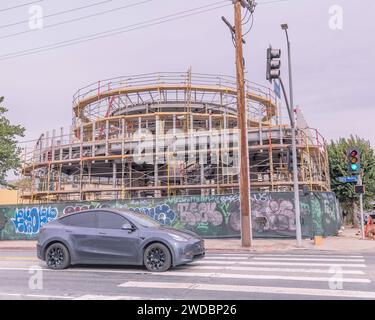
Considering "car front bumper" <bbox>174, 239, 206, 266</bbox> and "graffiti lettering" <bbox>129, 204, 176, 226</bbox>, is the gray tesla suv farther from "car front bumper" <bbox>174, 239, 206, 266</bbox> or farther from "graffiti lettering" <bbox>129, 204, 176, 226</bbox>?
"graffiti lettering" <bbox>129, 204, 176, 226</bbox>

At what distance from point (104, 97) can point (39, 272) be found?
23783 mm

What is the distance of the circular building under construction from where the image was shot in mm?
23969

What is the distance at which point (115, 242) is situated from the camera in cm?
1029

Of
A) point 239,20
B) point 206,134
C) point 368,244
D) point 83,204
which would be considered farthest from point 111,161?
point 368,244

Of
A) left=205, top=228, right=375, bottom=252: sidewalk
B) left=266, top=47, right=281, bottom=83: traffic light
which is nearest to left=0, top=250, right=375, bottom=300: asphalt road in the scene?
left=205, top=228, right=375, bottom=252: sidewalk

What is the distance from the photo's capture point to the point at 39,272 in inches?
413

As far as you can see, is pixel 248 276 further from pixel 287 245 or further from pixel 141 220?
pixel 287 245

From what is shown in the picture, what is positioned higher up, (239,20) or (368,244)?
(239,20)

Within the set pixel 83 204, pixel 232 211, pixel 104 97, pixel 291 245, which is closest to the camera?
pixel 291 245

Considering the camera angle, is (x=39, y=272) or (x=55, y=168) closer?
(x=39, y=272)

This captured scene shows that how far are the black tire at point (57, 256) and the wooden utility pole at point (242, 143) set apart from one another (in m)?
7.84

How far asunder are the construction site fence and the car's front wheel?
10331 millimetres

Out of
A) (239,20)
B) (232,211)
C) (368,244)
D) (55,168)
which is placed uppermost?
(239,20)

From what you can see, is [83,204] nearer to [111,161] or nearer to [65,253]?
[111,161]
